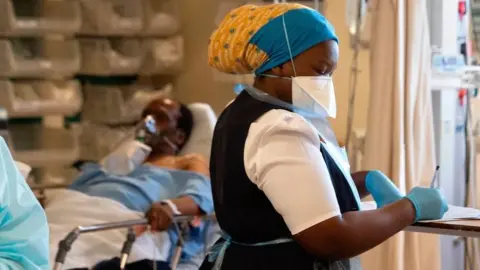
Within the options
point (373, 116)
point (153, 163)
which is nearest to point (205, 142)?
point (153, 163)

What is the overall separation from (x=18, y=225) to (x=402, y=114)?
161 centimetres

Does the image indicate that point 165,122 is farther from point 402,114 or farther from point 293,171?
point 293,171

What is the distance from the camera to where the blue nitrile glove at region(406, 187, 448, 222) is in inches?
64.1

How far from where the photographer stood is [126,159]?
336cm

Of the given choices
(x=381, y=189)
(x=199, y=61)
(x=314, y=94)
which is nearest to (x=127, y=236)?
(x=381, y=189)

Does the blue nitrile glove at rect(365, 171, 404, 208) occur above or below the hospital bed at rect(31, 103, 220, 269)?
above

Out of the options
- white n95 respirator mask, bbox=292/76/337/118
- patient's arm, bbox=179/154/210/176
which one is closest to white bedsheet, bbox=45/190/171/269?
patient's arm, bbox=179/154/210/176

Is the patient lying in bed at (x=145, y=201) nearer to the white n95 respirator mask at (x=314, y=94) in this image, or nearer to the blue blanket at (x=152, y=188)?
the blue blanket at (x=152, y=188)

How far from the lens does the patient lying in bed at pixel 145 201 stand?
2.94 metres

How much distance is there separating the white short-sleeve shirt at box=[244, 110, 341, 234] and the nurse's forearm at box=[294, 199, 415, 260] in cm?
2

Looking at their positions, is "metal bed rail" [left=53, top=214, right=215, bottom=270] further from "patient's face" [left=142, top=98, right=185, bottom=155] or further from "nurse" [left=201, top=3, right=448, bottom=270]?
"nurse" [left=201, top=3, right=448, bottom=270]

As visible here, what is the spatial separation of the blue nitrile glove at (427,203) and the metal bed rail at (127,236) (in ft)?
4.22

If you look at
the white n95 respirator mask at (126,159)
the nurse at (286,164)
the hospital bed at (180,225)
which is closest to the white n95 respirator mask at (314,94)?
the nurse at (286,164)

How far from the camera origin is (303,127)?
1.54 m
